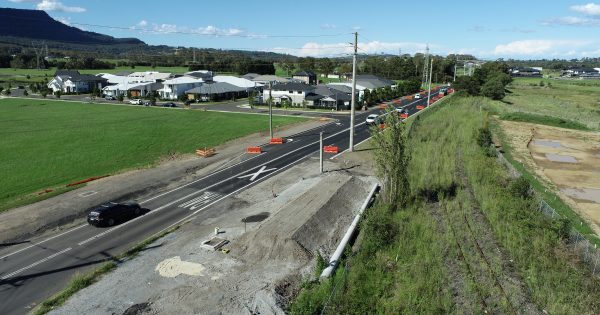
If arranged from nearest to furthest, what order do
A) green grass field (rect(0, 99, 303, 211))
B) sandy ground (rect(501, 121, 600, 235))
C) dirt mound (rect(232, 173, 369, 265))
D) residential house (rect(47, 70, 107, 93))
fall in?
1. dirt mound (rect(232, 173, 369, 265))
2. sandy ground (rect(501, 121, 600, 235))
3. green grass field (rect(0, 99, 303, 211))
4. residential house (rect(47, 70, 107, 93))

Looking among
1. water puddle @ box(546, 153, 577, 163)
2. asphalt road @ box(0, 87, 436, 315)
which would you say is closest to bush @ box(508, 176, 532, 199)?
water puddle @ box(546, 153, 577, 163)

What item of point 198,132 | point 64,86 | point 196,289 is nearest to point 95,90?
point 64,86

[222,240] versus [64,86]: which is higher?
[64,86]

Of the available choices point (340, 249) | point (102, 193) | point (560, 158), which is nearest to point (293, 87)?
point (560, 158)

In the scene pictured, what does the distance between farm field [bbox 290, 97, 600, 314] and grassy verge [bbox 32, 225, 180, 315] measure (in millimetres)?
11398

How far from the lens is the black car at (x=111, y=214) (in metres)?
29.8

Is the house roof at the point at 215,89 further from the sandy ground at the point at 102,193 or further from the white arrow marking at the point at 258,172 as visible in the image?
the white arrow marking at the point at 258,172

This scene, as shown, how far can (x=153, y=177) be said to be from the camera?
137 feet

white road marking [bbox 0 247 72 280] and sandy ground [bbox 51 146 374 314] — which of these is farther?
white road marking [bbox 0 247 72 280]

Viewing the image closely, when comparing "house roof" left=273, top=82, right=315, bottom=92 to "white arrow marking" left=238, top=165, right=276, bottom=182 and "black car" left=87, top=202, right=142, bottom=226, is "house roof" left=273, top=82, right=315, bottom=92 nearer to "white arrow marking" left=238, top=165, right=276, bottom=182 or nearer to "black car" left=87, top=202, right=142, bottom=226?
"white arrow marking" left=238, top=165, right=276, bottom=182

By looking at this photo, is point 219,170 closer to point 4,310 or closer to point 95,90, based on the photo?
point 4,310

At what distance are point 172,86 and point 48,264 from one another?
9517 cm

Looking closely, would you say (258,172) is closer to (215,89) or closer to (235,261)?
(235,261)

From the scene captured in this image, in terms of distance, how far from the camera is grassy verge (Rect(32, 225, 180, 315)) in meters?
19.3
